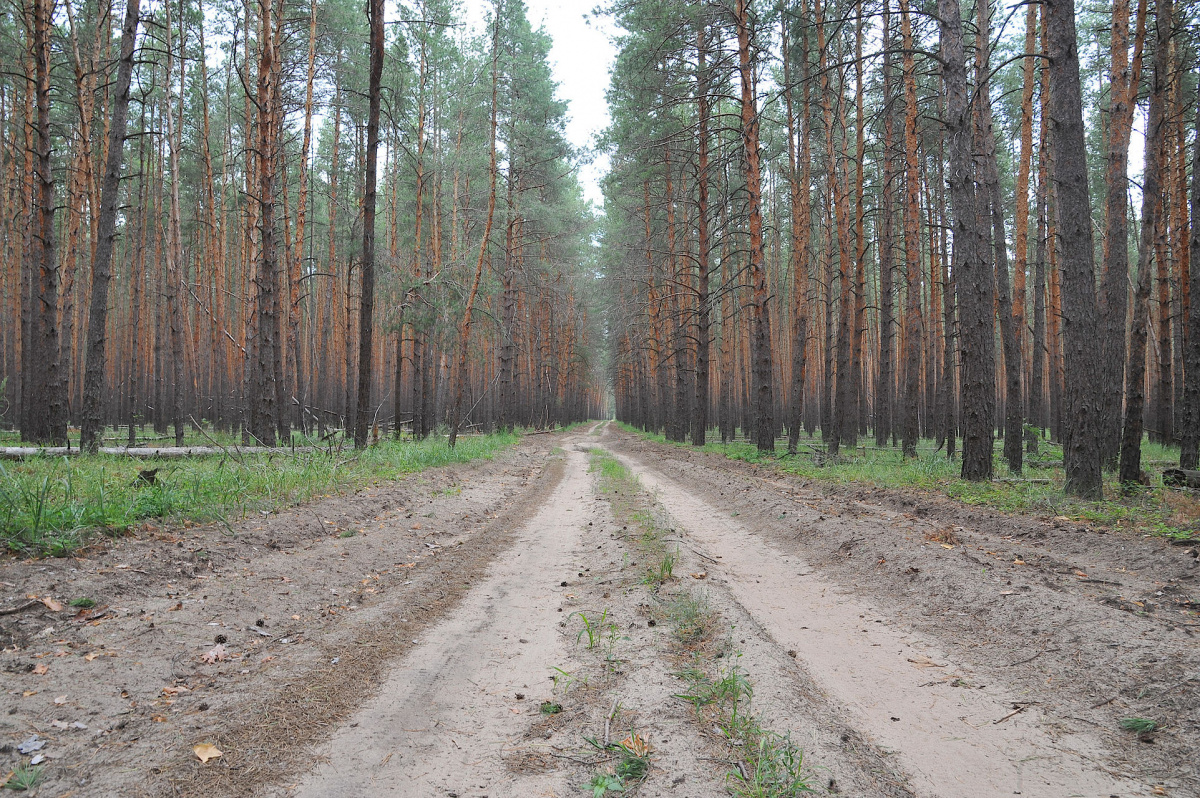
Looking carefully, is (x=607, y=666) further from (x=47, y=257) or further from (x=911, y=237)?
(x=47, y=257)

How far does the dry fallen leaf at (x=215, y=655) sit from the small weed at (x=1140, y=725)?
462 centimetres

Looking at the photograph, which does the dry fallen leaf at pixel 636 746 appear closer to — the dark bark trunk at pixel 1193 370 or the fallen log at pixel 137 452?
the fallen log at pixel 137 452

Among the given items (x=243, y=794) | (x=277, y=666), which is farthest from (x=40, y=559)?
(x=243, y=794)

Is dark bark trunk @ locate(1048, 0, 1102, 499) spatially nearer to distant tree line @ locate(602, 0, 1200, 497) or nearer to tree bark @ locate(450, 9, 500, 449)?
distant tree line @ locate(602, 0, 1200, 497)

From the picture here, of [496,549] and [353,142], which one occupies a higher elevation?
[353,142]

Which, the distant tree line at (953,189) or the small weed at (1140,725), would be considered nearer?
the small weed at (1140,725)

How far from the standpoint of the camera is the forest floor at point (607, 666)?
239 centimetres

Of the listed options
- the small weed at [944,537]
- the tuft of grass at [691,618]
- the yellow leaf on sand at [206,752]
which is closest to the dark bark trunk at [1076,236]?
the small weed at [944,537]

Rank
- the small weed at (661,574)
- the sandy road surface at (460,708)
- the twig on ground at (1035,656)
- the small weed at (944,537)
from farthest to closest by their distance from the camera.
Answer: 1. the small weed at (944,537)
2. the small weed at (661,574)
3. the twig on ground at (1035,656)
4. the sandy road surface at (460,708)

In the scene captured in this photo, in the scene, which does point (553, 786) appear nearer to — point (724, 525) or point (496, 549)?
point (496, 549)

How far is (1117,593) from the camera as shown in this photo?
13.5 ft

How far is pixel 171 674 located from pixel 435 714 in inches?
60.9

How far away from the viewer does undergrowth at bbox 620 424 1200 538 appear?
6043mm

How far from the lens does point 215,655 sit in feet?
11.4
